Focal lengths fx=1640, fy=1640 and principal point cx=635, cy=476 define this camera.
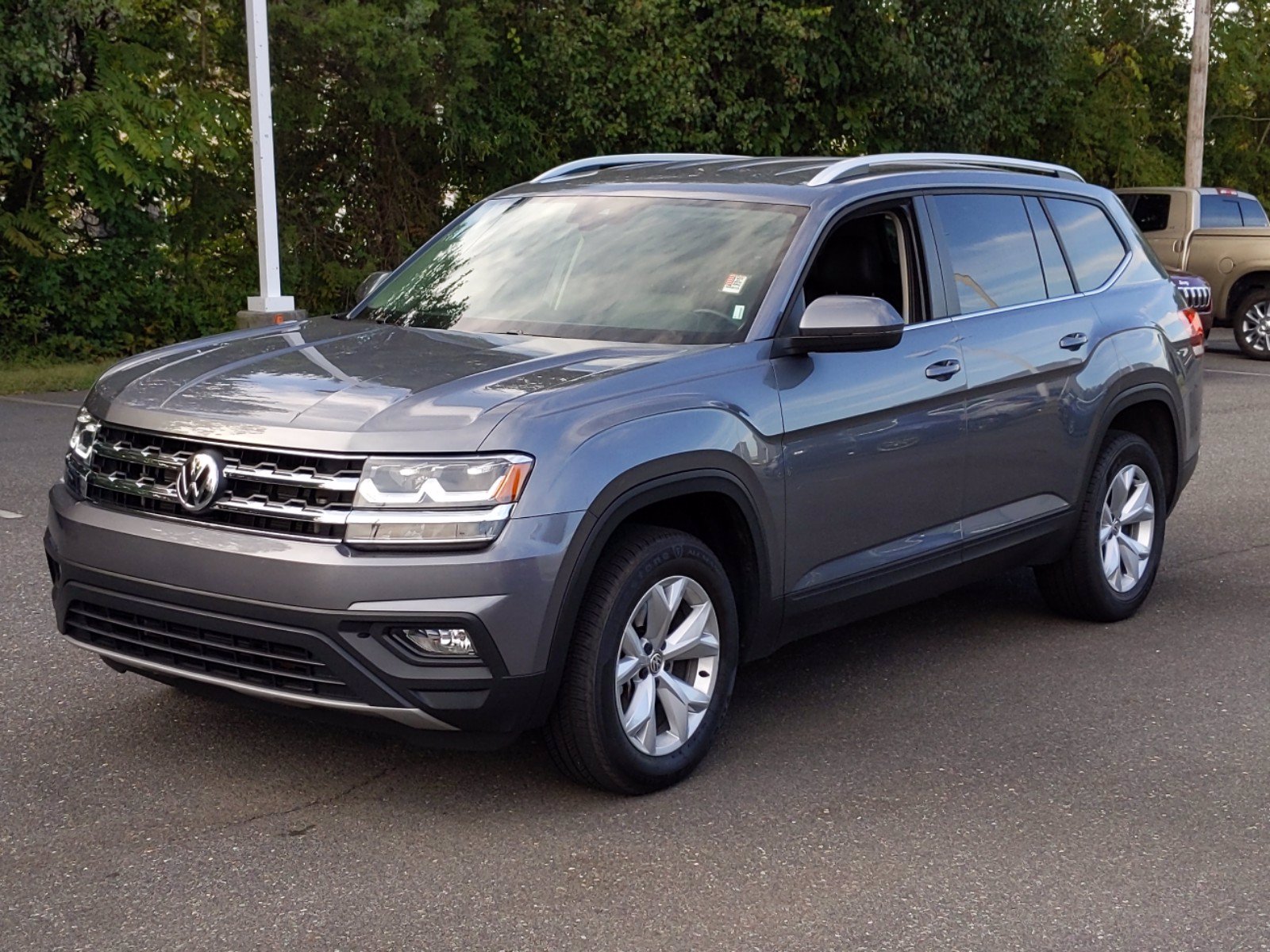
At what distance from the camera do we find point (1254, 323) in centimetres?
1930

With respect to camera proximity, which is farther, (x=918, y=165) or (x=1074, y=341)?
(x=1074, y=341)

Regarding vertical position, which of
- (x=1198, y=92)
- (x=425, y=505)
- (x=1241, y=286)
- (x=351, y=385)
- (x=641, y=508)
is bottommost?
(x=1241, y=286)

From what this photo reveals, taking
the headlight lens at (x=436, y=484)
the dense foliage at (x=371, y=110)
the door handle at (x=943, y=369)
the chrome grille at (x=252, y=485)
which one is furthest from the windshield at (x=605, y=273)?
the dense foliage at (x=371, y=110)

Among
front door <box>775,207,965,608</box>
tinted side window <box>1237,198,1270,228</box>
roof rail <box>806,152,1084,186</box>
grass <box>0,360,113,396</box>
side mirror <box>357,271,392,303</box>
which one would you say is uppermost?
roof rail <box>806,152,1084,186</box>

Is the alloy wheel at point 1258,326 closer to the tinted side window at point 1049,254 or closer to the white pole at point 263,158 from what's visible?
the white pole at point 263,158

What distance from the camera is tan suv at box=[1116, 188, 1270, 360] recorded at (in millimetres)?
19188

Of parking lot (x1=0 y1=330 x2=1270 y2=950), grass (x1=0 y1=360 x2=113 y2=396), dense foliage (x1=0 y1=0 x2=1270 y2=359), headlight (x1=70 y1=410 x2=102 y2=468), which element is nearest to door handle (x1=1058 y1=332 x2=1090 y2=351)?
parking lot (x1=0 y1=330 x2=1270 y2=950)

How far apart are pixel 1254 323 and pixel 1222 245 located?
39.2 inches

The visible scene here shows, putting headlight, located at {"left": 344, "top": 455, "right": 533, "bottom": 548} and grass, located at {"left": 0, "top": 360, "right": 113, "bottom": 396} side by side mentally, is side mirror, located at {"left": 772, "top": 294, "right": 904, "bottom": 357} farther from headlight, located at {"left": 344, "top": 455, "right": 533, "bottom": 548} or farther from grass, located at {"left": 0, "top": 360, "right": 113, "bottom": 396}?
grass, located at {"left": 0, "top": 360, "right": 113, "bottom": 396}

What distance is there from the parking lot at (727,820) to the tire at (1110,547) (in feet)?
1.15

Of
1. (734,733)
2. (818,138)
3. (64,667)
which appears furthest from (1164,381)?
(818,138)

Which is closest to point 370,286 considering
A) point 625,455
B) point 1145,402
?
point 625,455

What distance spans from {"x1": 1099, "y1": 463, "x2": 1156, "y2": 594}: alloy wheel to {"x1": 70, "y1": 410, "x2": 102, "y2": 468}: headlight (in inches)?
151

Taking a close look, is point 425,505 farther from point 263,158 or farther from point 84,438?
point 263,158
